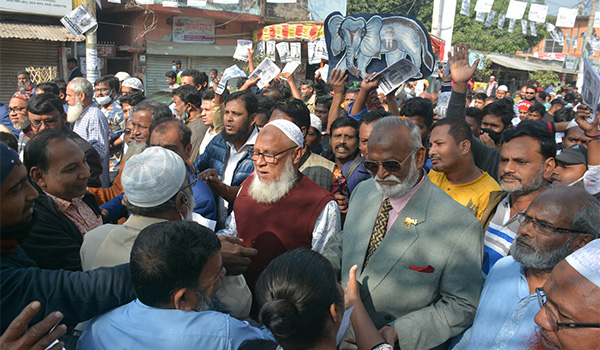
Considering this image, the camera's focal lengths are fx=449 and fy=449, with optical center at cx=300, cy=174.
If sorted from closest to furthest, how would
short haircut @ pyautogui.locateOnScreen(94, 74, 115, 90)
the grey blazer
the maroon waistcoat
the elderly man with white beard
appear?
1. the grey blazer
2. the maroon waistcoat
3. the elderly man with white beard
4. short haircut @ pyautogui.locateOnScreen(94, 74, 115, 90)

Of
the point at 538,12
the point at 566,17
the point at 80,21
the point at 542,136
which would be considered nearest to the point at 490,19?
the point at 538,12

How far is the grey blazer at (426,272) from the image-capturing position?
7.32 feet

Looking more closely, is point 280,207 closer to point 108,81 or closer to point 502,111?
→ point 502,111

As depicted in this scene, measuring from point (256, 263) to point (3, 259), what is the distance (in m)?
1.44

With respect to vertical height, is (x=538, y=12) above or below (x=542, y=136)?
above

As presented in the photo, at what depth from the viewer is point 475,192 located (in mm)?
3217

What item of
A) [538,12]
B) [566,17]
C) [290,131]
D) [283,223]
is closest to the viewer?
[283,223]

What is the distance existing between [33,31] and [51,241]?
14.4m

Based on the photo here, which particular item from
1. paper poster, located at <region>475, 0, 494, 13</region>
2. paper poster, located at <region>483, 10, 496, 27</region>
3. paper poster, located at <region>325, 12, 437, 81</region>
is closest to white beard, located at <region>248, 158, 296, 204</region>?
paper poster, located at <region>325, 12, 437, 81</region>

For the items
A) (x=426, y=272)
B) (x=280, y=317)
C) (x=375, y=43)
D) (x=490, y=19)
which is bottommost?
(x=426, y=272)

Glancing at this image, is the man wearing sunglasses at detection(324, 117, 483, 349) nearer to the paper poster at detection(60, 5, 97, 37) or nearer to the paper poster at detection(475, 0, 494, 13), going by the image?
the paper poster at detection(60, 5, 97, 37)

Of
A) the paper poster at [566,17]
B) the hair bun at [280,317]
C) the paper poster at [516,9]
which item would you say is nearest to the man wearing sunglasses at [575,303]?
the hair bun at [280,317]

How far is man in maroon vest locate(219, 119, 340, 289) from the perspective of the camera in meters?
2.82

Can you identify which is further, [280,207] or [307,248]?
[280,207]
